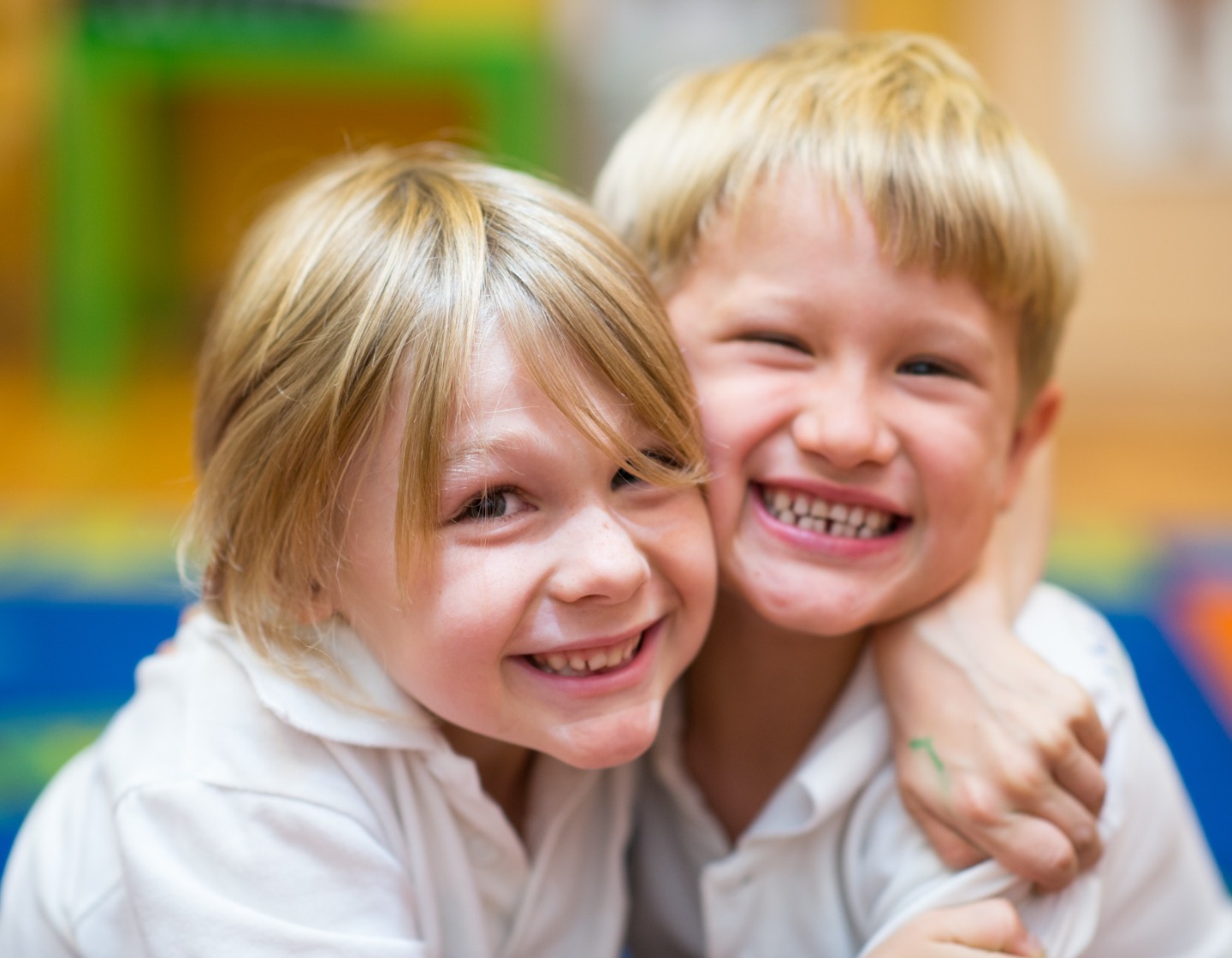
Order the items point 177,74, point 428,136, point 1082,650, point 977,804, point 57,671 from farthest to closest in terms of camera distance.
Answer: point 428,136 → point 177,74 → point 57,671 → point 1082,650 → point 977,804

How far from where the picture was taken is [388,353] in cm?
75

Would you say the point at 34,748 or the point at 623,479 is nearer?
the point at 623,479

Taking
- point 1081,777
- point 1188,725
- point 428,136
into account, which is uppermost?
point 1081,777

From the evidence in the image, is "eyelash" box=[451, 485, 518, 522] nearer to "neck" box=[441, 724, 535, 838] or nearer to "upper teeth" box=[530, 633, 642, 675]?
"upper teeth" box=[530, 633, 642, 675]

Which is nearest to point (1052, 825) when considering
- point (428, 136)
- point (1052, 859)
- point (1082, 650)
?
point (1052, 859)

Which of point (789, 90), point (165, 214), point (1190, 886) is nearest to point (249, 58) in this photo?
point (165, 214)

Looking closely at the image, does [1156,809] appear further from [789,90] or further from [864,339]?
[789,90]

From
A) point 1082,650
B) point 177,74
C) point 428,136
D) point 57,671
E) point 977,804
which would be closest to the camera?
point 977,804

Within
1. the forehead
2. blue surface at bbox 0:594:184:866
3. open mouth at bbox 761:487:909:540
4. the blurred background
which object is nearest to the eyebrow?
the forehead

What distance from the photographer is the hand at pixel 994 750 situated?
84 cm

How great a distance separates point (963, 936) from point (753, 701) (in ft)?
0.86

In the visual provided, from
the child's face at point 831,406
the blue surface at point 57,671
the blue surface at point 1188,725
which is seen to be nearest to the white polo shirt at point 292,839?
the child's face at point 831,406

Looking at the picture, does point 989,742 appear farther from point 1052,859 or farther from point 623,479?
point 623,479

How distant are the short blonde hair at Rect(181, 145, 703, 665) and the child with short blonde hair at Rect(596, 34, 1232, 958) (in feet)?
0.27
